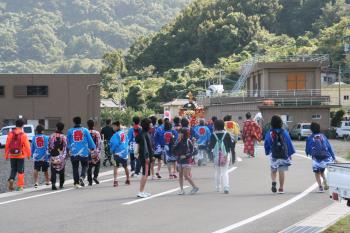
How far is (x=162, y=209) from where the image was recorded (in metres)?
12.8

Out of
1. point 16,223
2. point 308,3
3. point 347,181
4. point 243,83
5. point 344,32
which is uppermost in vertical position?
point 308,3

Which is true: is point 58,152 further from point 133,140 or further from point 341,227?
point 341,227

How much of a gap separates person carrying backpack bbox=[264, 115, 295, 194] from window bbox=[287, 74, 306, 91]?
156 ft

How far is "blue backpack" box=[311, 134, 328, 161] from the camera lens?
1533 cm

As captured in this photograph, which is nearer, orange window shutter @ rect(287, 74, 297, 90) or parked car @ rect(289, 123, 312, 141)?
parked car @ rect(289, 123, 312, 141)

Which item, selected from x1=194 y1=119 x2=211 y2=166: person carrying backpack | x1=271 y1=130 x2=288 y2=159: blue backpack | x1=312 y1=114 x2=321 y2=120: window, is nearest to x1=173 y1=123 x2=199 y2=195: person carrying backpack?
x1=271 y1=130 x2=288 y2=159: blue backpack

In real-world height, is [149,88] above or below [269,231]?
above

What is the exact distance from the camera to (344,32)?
9394 centimetres

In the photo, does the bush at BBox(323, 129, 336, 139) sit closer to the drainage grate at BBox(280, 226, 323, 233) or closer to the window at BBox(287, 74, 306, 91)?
the window at BBox(287, 74, 306, 91)

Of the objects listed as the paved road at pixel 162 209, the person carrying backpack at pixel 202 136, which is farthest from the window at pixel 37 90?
the paved road at pixel 162 209

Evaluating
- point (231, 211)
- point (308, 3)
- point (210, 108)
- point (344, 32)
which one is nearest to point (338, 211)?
point (231, 211)

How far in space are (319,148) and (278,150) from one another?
971mm

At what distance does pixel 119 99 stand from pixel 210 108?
38.5 m

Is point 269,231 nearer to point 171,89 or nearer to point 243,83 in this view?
point 243,83
